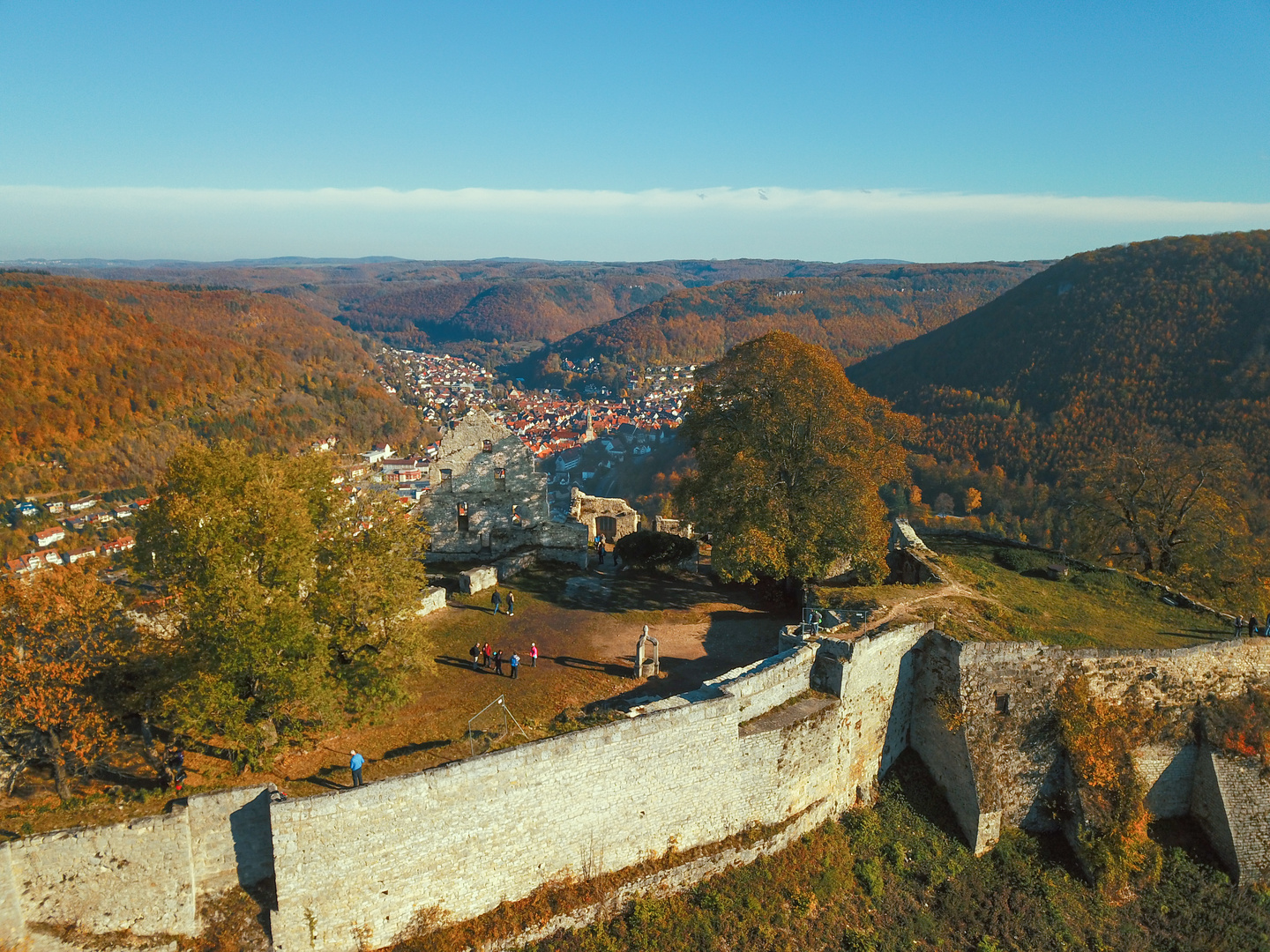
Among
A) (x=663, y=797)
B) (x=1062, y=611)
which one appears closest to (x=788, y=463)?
(x=1062, y=611)

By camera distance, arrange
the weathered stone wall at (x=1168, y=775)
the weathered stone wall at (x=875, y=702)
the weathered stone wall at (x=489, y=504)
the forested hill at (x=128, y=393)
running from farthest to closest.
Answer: the forested hill at (x=128, y=393) → the weathered stone wall at (x=489, y=504) → the weathered stone wall at (x=1168, y=775) → the weathered stone wall at (x=875, y=702)

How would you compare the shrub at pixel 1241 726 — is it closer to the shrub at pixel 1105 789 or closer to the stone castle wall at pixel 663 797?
the stone castle wall at pixel 663 797

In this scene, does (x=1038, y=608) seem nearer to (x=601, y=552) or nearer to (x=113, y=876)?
(x=601, y=552)

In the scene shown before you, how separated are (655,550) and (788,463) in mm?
7218

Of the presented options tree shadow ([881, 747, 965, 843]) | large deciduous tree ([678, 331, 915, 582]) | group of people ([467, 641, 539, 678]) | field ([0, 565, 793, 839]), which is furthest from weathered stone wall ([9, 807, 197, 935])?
tree shadow ([881, 747, 965, 843])

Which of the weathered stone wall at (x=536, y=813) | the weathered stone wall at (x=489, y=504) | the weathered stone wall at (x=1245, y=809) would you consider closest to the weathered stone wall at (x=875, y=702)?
the weathered stone wall at (x=536, y=813)

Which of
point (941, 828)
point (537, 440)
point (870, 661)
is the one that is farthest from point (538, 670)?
point (537, 440)

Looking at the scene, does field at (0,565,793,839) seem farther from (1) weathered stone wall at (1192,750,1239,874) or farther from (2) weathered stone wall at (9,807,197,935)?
(1) weathered stone wall at (1192,750,1239,874)

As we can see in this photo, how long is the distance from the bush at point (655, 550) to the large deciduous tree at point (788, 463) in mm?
3922

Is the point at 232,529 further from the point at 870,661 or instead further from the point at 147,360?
the point at 147,360

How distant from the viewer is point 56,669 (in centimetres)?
1438

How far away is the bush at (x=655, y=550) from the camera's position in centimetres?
3052

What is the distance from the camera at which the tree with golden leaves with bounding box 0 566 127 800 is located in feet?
46.8

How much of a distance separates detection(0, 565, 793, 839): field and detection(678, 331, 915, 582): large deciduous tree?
241 cm
